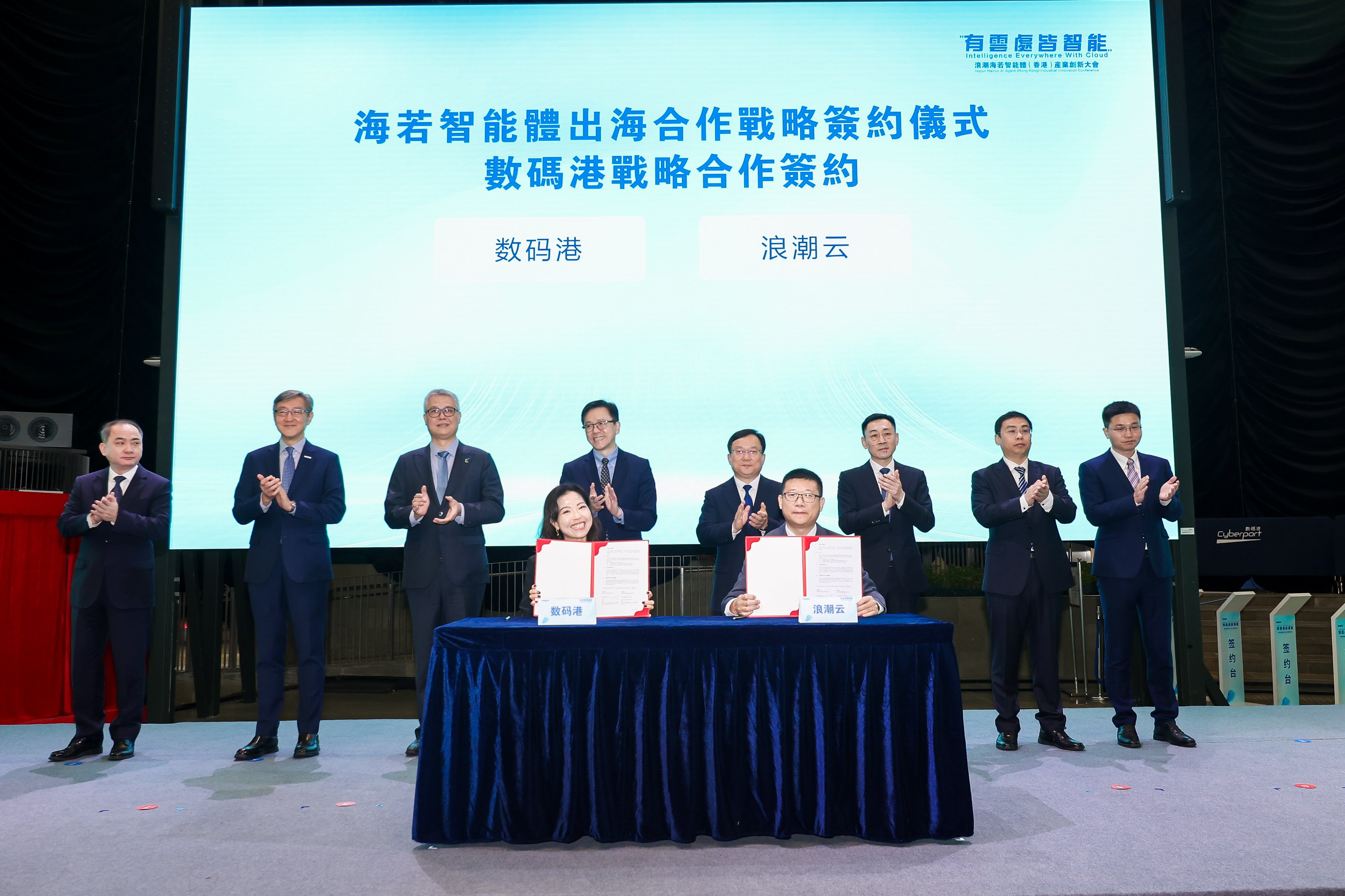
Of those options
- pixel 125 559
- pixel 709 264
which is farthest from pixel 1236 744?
pixel 125 559

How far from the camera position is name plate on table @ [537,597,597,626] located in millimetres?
2850

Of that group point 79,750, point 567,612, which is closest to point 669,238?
point 567,612

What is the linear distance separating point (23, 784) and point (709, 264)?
148 inches

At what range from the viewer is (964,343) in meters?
5.05

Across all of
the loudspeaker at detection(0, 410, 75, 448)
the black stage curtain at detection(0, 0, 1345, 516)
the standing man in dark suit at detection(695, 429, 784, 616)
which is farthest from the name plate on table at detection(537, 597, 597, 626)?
the black stage curtain at detection(0, 0, 1345, 516)

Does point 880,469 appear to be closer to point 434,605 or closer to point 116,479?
point 434,605

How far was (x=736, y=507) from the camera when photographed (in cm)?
438

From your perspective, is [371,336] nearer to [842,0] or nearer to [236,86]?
[236,86]

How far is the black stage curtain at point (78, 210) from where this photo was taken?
6344 mm

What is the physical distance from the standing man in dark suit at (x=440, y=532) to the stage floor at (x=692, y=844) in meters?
0.66

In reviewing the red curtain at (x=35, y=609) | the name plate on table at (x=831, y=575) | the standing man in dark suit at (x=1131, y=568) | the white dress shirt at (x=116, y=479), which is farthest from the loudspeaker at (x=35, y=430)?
the standing man in dark suit at (x=1131, y=568)

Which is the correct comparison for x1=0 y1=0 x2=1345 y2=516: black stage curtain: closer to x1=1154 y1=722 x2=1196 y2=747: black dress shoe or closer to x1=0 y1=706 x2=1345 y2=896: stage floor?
x1=0 y1=706 x2=1345 y2=896: stage floor

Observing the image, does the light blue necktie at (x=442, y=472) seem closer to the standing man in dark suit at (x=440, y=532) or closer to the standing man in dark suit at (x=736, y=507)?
the standing man in dark suit at (x=440, y=532)

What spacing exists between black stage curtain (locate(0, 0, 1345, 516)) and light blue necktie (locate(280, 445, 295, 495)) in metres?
2.35
